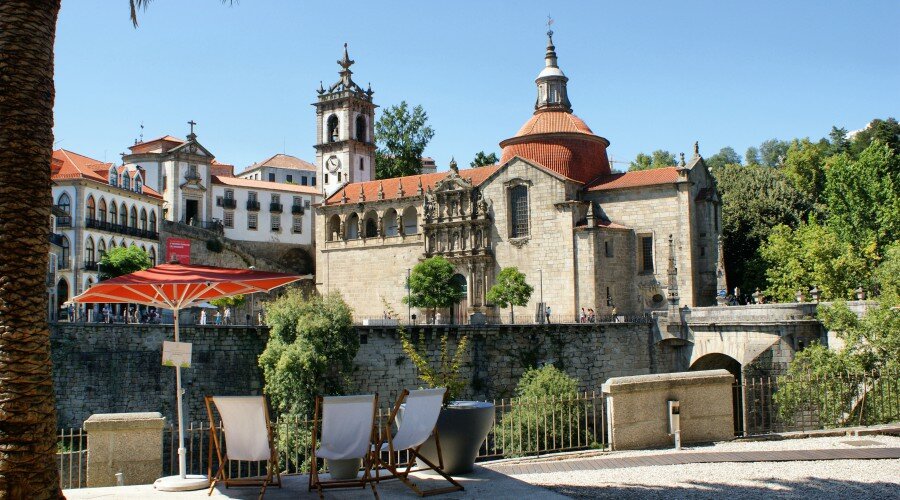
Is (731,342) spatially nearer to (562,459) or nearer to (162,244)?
(562,459)

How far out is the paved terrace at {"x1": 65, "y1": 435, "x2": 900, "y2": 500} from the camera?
856cm

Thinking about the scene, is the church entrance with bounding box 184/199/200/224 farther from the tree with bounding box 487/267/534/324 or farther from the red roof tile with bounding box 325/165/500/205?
the tree with bounding box 487/267/534/324

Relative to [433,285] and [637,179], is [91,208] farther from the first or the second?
[637,179]

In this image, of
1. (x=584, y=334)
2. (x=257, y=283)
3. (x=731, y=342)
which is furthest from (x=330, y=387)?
(x=257, y=283)

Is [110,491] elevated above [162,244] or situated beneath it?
situated beneath

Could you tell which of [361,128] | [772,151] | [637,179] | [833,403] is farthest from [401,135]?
[772,151]

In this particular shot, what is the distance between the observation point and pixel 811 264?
Answer: 140ft

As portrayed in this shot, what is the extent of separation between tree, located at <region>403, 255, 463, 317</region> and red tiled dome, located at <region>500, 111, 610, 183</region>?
7.80 metres

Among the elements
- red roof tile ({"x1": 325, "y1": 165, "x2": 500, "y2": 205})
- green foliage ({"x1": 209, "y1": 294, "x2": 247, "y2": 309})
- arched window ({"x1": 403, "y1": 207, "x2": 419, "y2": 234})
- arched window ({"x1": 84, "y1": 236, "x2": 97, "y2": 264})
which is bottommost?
green foliage ({"x1": 209, "y1": 294, "x2": 247, "y2": 309})

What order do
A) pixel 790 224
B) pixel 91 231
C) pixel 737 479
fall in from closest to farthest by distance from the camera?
pixel 737 479
pixel 91 231
pixel 790 224

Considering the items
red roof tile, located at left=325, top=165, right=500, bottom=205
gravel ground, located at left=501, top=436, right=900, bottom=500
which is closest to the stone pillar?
gravel ground, located at left=501, top=436, right=900, bottom=500

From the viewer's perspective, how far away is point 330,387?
31.9 meters

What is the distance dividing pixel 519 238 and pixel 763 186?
16.0 m

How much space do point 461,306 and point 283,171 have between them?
42149 mm
